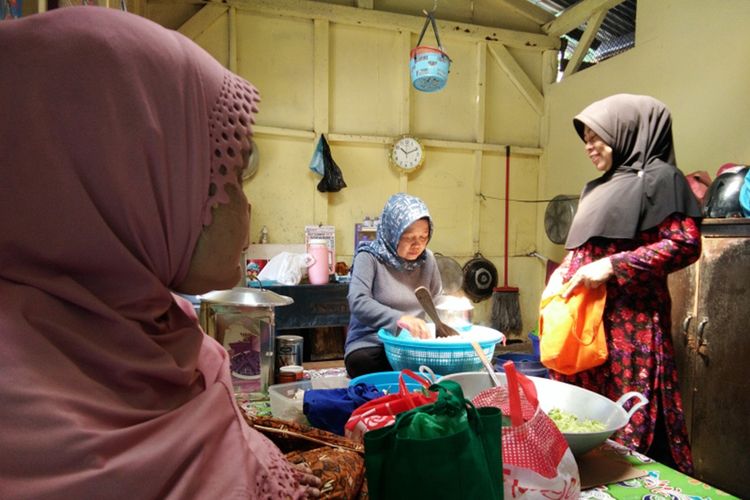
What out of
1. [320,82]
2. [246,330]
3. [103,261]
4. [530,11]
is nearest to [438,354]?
[246,330]

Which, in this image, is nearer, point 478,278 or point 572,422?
point 572,422

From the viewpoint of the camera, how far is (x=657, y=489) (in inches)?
34.2

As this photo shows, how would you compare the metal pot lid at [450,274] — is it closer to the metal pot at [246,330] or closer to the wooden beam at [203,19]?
the wooden beam at [203,19]

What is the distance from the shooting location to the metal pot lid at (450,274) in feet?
15.3

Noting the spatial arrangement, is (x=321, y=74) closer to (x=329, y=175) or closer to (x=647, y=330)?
(x=329, y=175)

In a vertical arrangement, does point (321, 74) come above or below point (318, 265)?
above

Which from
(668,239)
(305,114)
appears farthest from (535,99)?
(668,239)

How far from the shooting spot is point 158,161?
58 cm

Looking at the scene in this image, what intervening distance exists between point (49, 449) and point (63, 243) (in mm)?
237

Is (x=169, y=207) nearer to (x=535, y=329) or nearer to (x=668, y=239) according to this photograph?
(x=668, y=239)

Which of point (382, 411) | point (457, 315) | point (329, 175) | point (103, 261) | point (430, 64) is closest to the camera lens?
point (103, 261)

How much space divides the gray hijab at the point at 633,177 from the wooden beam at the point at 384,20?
3129 mm

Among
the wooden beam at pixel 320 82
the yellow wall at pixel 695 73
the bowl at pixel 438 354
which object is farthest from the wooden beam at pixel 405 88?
the bowl at pixel 438 354

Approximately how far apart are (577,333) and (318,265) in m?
2.49
